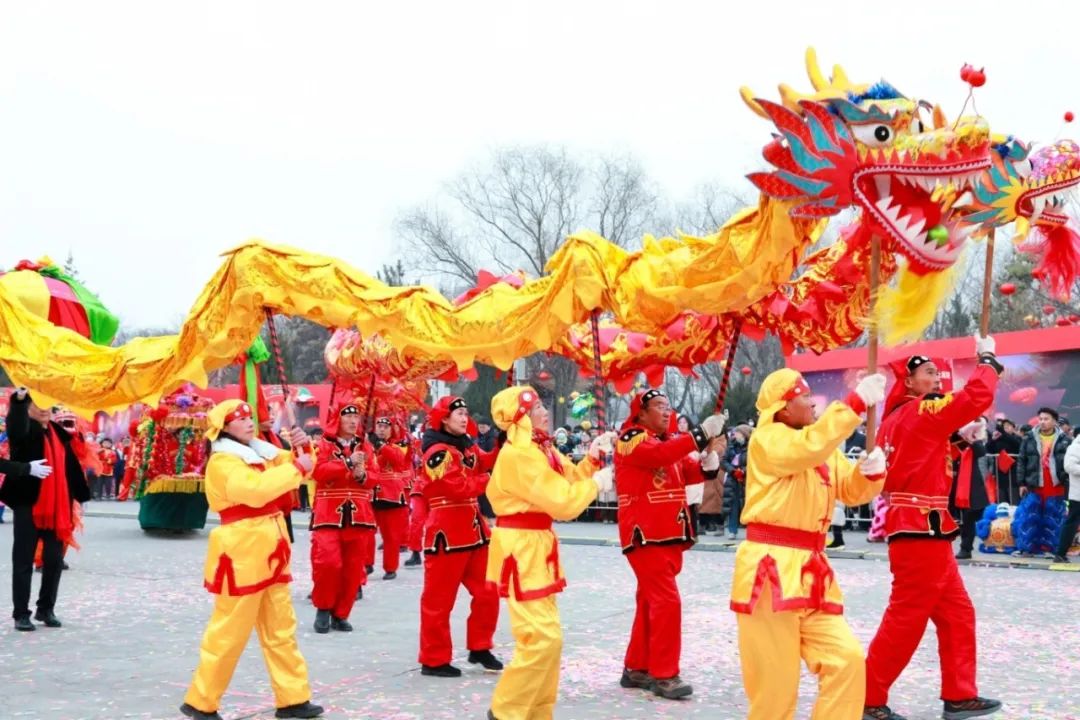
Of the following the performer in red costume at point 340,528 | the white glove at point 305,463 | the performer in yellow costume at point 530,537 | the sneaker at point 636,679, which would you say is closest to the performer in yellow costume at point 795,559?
the performer in yellow costume at point 530,537

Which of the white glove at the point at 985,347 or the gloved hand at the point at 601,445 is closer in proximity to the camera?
the white glove at the point at 985,347

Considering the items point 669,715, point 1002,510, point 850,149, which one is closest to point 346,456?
point 669,715

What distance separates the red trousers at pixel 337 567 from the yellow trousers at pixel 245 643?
2499 mm

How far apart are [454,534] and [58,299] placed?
320 centimetres

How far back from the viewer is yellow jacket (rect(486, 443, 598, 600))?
17.8ft

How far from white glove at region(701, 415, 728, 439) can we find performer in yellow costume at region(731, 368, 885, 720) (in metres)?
0.94

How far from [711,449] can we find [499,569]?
51.5 inches

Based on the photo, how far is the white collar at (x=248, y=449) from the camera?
5.72 metres

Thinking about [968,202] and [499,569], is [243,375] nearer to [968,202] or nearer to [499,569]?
[499,569]

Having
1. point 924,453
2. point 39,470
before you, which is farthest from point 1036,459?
point 39,470

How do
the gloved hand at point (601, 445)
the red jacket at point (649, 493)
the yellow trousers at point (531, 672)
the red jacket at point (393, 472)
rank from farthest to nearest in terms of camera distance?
the red jacket at point (393, 472)
the red jacket at point (649, 493)
the gloved hand at point (601, 445)
the yellow trousers at point (531, 672)

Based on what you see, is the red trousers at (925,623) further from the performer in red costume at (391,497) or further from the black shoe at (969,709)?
the performer in red costume at (391,497)

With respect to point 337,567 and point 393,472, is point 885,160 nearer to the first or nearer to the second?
point 337,567

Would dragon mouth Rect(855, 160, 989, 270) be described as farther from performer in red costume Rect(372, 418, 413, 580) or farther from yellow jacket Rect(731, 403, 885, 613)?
performer in red costume Rect(372, 418, 413, 580)
